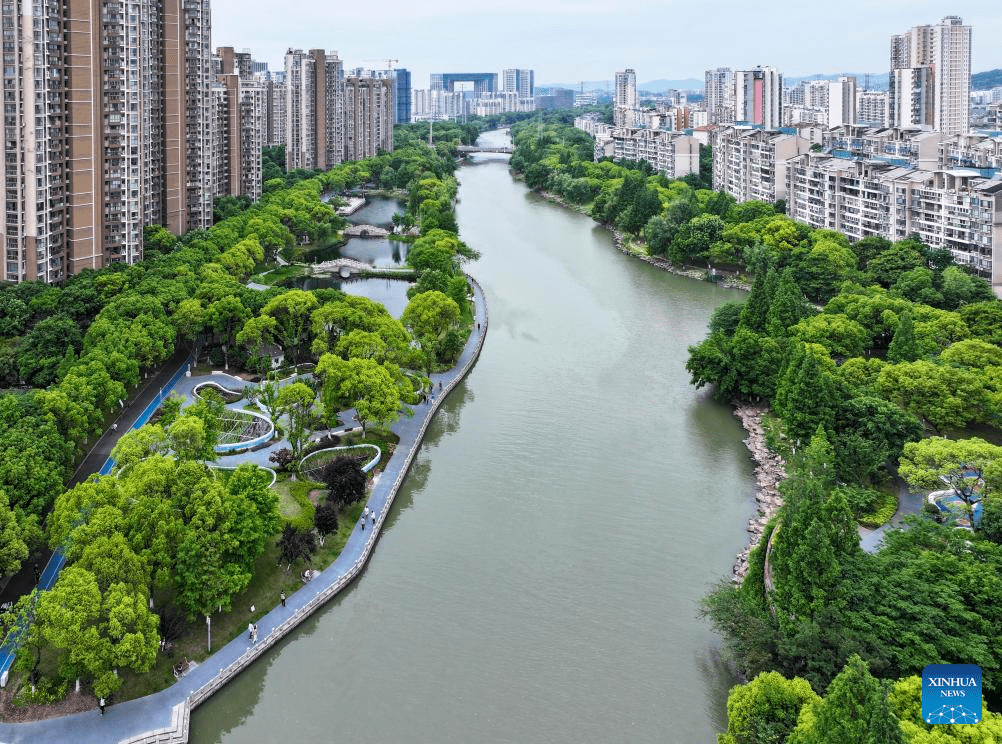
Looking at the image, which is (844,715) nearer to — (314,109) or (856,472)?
(856,472)

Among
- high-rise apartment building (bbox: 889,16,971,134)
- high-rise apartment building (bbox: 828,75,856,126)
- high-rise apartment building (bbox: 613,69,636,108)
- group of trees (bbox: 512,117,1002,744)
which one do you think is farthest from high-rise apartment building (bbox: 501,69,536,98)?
group of trees (bbox: 512,117,1002,744)

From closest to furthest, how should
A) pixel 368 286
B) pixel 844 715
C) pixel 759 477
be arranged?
pixel 844 715 → pixel 759 477 → pixel 368 286

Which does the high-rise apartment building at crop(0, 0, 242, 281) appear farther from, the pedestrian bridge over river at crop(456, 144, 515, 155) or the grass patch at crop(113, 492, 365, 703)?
the pedestrian bridge over river at crop(456, 144, 515, 155)

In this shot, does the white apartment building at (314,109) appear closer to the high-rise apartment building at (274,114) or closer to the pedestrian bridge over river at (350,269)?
the high-rise apartment building at (274,114)

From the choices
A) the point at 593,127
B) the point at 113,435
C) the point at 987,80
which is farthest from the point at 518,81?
the point at 113,435

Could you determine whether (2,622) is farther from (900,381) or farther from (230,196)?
(230,196)

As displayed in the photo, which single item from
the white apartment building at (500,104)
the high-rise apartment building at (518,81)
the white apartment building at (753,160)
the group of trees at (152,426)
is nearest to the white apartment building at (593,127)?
the white apartment building at (753,160)

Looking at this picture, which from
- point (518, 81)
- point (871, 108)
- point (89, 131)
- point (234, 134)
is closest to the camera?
point (89, 131)
